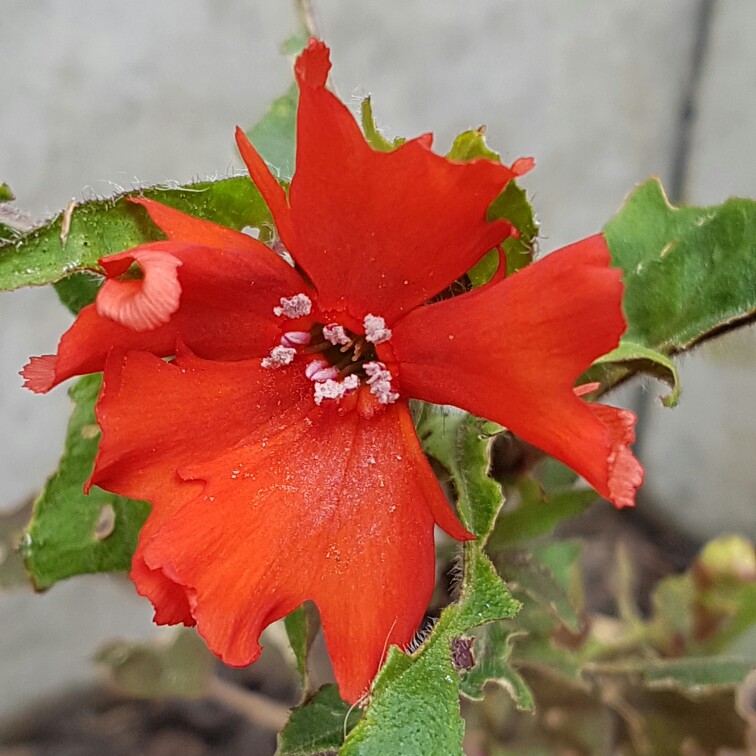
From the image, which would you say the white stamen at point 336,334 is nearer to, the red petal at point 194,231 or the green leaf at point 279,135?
the red petal at point 194,231

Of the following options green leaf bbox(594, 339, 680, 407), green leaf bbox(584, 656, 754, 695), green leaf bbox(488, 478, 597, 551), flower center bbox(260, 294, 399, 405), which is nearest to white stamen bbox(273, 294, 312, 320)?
flower center bbox(260, 294, 399, 405)

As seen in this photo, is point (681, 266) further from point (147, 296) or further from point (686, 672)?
point (686, 672)

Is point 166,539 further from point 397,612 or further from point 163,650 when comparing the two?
point 163,650

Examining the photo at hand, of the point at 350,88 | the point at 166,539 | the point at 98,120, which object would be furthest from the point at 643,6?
the point at 166,539

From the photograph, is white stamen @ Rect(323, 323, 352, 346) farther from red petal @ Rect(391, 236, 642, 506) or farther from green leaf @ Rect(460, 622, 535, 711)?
green leaf @ Rect(460, 622, 535, 711)

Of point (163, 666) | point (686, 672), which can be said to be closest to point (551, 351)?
point (686, 672)
